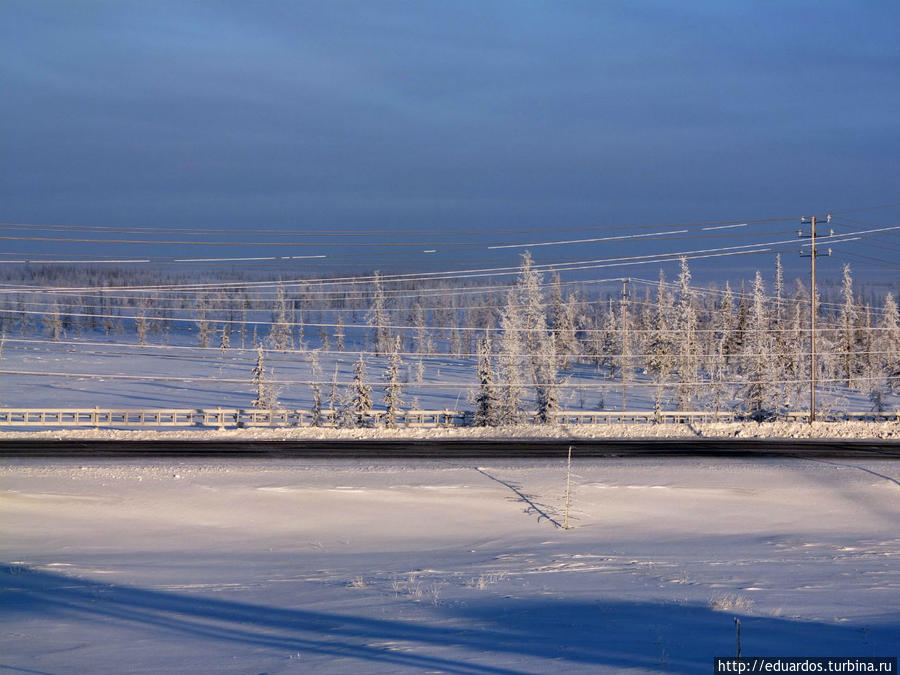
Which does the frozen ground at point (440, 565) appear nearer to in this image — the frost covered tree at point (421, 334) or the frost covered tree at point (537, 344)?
the frost covered tree at point (537, 344)

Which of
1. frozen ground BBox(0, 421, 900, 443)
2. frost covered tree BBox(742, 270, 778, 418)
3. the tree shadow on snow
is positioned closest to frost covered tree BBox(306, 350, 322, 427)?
frozen ground BBox(0, 421, 900, 443)

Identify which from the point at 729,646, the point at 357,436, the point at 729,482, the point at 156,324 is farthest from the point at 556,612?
the point at 156,324

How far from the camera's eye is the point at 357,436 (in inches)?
1264

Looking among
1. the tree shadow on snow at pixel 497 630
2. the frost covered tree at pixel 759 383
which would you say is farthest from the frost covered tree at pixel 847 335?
the tree shadow on snow at pixel 497 630

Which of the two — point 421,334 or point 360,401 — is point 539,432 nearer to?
point 360,401

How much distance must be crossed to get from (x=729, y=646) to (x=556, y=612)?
8.43ft

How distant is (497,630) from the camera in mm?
9258

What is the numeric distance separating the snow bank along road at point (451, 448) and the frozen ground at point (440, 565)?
200 centimetres

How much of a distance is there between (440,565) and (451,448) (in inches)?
573

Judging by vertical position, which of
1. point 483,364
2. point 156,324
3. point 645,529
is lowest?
point 645,529

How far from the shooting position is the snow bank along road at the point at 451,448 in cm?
2717

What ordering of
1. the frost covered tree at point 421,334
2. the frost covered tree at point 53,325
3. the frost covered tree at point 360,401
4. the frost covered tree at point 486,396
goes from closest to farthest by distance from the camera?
the frost covered tree at point 486,396 < the frost covered tree at point 360,401 < the frost covered tree at point 421,334 < the frost covered tree at point 53,325

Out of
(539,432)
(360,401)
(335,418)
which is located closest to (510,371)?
(539,432)

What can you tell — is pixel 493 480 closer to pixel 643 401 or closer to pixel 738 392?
pixel 738 392
